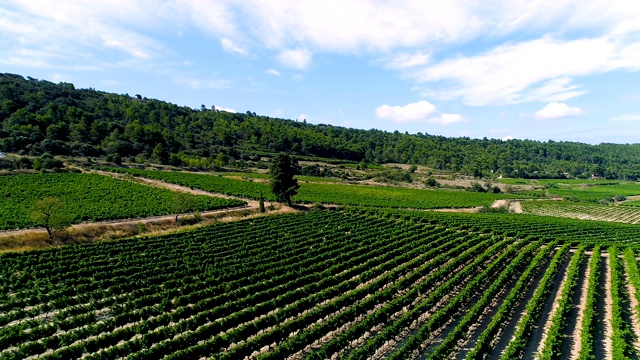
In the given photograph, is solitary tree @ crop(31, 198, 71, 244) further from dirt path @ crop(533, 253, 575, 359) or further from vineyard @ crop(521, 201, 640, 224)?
vineyard @ crop(521, 201, 640, 224)

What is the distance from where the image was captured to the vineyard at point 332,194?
80812 millimetres

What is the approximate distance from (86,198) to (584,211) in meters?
118

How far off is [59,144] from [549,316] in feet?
371

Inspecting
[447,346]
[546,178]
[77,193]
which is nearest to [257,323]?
[447,346]

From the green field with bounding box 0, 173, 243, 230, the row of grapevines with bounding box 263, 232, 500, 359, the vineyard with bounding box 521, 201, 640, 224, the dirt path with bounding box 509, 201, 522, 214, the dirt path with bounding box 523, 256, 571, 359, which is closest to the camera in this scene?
the row of grapevines with bounding box 263, 232, 500, 359

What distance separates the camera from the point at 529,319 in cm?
2562

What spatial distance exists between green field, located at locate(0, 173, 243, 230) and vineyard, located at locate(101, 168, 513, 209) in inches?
457

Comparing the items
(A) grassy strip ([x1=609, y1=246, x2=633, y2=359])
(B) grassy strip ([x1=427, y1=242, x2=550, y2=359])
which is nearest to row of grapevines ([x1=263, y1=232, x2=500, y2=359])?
(B) grassy strip ([x1=427, y1=242, x2=550, y2=359])

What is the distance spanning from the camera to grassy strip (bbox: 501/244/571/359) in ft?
71.9

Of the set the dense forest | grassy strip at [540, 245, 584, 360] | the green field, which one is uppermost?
the dense forest

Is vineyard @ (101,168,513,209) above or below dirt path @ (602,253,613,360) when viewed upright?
above

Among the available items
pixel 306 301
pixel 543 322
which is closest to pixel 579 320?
pixel 543 322

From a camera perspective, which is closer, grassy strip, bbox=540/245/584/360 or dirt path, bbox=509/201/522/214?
A: grassy strip, bbox=540/245/584/360

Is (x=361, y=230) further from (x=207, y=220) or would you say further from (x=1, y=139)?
(x=1, y=139)
